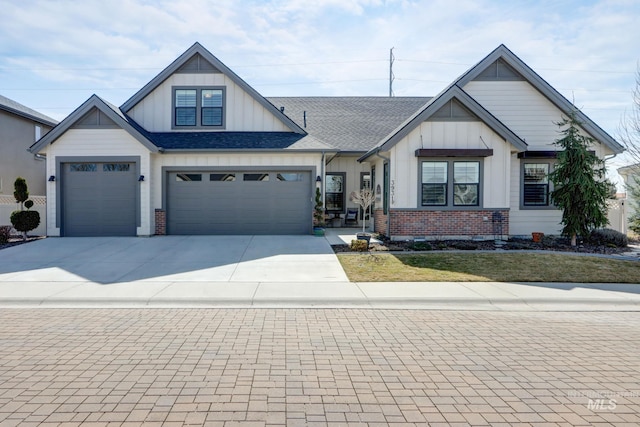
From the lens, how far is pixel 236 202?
51.0ft

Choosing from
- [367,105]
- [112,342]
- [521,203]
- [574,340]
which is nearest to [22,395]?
[112,342]

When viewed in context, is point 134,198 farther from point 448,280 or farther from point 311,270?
point 448,280

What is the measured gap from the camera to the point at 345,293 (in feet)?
24.9

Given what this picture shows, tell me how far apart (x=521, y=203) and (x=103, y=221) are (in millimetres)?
16353

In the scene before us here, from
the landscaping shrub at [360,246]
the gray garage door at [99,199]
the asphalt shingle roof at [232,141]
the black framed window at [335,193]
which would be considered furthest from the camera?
the black framed window at [335,193]

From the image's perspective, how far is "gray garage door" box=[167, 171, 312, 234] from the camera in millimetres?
15547

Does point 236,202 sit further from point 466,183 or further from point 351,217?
point 466,183

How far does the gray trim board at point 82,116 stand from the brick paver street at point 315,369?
9.45 metres

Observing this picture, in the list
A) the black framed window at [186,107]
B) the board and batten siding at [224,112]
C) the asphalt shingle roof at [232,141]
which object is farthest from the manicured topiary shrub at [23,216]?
the black framed window at [186,107]

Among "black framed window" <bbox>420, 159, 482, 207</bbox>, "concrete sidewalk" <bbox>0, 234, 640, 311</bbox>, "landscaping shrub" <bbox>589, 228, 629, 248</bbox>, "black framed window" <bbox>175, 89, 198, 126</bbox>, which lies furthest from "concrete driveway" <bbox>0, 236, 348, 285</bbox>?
"landscaping shrub" <bbox>589, 228, 629, 248</bbox>

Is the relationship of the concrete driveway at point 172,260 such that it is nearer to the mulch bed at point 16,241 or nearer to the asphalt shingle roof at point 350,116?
the mulch bed at point 16,241

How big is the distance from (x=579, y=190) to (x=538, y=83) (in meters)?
4.90

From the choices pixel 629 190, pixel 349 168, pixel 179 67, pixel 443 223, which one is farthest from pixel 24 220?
pixel 629 190

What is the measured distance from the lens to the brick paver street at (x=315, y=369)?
3.37 meters
